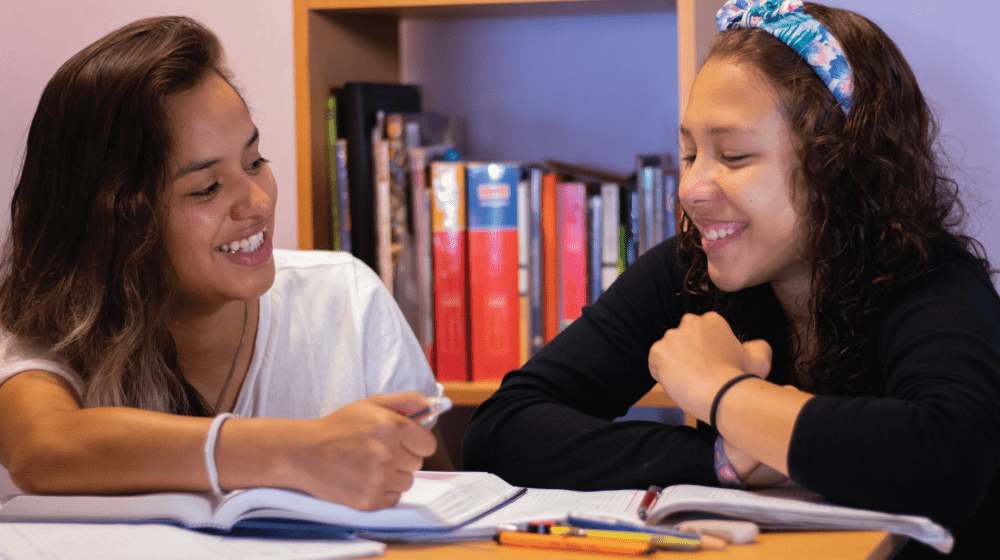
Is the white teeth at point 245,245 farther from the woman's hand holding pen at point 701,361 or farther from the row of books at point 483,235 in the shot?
the woman's hand holding pen at point 701,361

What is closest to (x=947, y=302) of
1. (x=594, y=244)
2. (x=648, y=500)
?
(x=648, y=500)

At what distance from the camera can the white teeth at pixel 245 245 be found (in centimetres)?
117

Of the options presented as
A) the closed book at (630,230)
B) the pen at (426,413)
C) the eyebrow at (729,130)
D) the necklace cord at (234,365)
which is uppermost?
the eyebrow at (729,130)

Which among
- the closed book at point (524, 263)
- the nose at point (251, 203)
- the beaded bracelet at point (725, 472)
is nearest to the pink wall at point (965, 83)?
the closed book at point (524, 263)

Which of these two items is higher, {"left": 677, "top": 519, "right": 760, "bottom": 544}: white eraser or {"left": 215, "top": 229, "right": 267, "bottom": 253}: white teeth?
{"left": 215, "top": 229, "right": 267, "bottom": 253}: white teeth

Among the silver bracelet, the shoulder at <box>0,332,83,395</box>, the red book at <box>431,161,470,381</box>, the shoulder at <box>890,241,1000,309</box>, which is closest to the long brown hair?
the shoulder at <box>0,332,83,395</box>

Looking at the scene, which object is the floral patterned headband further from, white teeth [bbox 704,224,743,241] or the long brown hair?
the long brown hair

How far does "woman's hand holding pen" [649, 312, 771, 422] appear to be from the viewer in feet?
2.80

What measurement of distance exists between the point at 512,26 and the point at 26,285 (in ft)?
3.52

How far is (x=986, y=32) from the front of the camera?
134cm

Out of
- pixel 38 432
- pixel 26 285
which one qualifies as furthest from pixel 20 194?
pixel 38 432

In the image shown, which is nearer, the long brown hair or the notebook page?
the notebook page

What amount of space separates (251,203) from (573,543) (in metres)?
0.68

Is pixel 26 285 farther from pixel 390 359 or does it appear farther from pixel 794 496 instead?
pixel 794 496
